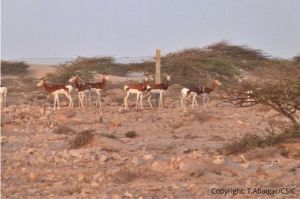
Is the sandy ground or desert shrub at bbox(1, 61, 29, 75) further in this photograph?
the sandy ground

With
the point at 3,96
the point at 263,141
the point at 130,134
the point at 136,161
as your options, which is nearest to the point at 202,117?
the point at 130,134

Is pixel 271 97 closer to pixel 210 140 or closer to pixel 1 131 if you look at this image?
pixel 210 140

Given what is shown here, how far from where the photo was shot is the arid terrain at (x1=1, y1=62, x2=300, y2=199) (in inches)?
385

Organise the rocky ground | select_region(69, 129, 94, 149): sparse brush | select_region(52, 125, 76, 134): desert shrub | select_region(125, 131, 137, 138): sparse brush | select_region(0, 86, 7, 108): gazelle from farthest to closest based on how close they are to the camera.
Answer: select_region(0, 86, 7, 108): gazelle, select_region(52, 125, 76, 134): desert shrub, select_region(125, 131, 137, 138): sparse brush, select_region(69, 129, 94, 149): sparse brush, the rocky ground

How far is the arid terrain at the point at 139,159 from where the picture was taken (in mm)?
9789

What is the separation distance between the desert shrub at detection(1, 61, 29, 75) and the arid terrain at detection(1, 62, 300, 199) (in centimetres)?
3834

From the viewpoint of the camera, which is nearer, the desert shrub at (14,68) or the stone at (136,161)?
the stone at (136,161)

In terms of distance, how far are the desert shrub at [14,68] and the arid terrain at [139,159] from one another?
38.3 metres

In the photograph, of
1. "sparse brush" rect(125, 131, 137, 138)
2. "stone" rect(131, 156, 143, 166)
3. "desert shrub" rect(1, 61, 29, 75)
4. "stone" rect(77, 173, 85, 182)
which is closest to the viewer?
"stone" rect(77, 173, 85, 182)

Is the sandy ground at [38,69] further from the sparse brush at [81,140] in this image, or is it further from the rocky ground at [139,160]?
the sparse brush at [81,140]

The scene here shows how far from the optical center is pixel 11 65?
62.3 m

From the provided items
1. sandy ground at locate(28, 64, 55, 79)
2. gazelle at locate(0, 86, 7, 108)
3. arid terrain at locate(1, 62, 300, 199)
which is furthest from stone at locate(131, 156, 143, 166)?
sandy ground at locate(28, 64, 55, 79)

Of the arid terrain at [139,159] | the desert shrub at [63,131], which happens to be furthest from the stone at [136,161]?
the desert shrub at [63,131]

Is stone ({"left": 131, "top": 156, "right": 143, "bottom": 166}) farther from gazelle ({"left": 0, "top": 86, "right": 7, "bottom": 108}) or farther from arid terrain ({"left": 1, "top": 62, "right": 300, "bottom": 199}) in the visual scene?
gazelle ({"left": 0, "top": 86, "right": 7, "bottom": 108})
